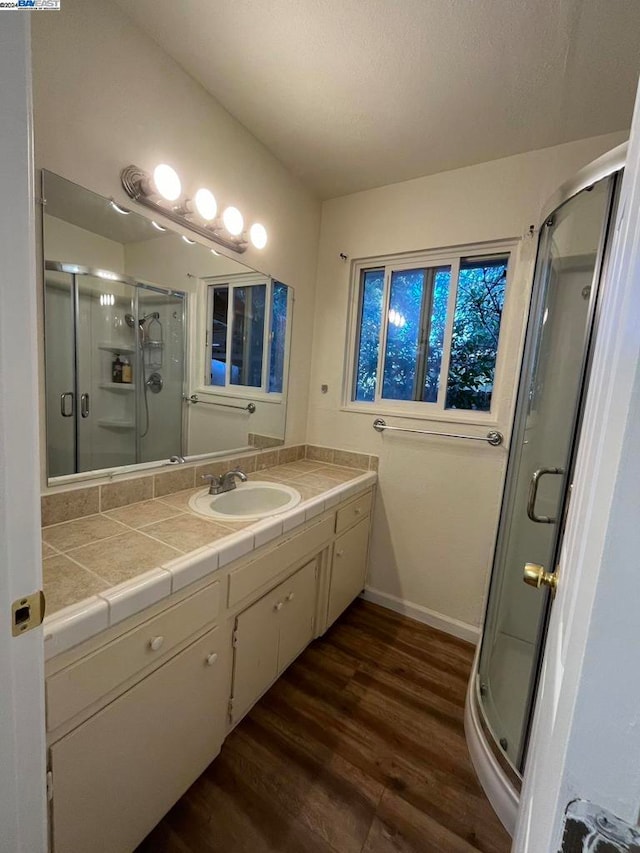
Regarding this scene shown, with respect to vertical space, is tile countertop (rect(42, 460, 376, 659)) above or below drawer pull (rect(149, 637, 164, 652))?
above

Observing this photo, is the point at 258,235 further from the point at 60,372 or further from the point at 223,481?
the point at 223,481

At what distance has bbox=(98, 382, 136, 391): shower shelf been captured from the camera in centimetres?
130

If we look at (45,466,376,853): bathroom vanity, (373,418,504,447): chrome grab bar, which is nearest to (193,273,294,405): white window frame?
(373,418,504,447): chrome grab bar

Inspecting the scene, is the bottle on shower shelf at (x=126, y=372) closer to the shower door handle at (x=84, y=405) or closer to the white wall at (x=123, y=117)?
the shower door handle at (x=84, y=405)

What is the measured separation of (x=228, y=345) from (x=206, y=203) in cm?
61

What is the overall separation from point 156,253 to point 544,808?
5.57ft

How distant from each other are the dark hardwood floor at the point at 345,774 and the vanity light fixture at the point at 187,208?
2.00 metres

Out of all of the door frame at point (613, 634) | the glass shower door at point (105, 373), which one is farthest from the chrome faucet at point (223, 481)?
the door frame at point (613, 634)

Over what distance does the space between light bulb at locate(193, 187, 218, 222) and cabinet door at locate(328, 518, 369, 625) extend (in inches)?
63.9

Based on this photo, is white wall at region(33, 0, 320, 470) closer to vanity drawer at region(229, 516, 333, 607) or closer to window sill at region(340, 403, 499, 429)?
window sill at region(340, 403, 499, 429)


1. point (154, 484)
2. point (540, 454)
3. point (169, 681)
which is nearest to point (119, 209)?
point (154, 484)

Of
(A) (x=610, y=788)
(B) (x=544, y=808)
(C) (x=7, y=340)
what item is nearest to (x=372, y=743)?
(B) (x=544, y=808)

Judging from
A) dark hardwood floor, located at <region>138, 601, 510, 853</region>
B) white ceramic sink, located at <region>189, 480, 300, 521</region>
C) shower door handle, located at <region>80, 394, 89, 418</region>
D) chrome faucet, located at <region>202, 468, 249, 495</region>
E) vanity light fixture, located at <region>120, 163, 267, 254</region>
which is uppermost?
vanity light fixture, located at <region>120, 163, 267, 254</region>

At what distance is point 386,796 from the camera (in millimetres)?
1152
